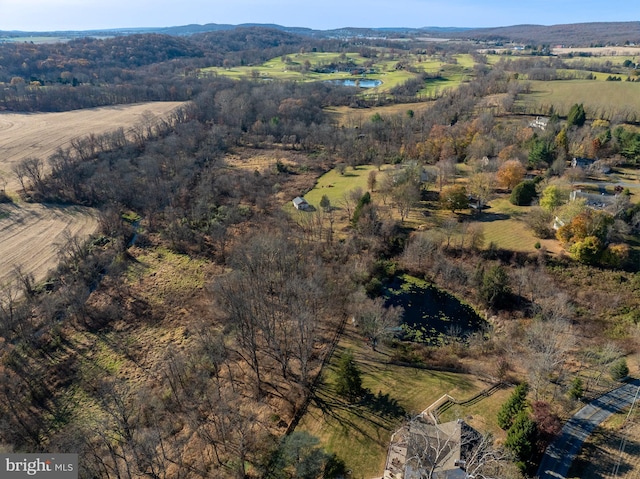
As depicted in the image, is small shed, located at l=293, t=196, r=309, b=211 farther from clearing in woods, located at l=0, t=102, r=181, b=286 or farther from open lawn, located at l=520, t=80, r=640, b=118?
open lawn, located at l=520, t=80, r=640, b=118

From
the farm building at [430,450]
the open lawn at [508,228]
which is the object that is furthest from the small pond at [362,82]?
the farm building at [430,450]

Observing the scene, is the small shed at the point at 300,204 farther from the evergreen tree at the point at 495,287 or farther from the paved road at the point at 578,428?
the paved road at the point at 578,428

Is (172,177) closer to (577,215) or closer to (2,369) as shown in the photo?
(2,369)

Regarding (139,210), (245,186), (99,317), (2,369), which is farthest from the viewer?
(245,186)

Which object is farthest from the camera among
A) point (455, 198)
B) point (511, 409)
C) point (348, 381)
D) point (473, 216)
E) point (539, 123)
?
point (539, 123)

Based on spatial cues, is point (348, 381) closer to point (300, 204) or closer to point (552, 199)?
point (552, 199)

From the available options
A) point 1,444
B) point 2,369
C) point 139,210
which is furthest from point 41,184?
point 1,444

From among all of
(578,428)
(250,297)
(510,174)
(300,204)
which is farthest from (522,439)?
(300,204)
